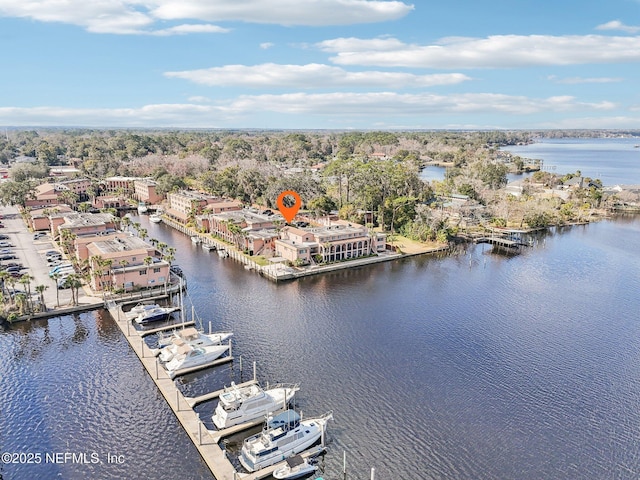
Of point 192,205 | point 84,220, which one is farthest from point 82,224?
point 192,205

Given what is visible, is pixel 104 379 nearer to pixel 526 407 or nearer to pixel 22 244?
pixel 526 407

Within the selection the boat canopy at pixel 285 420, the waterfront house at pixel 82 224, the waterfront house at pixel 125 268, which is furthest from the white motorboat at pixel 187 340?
the waterfront house at pixel 82 224

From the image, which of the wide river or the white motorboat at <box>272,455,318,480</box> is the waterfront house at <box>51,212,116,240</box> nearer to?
the wide river

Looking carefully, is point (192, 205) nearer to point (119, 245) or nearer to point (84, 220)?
point (84, 220)

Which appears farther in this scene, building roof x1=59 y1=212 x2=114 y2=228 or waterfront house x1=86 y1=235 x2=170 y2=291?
building roof x1=59 y1=212 x2=114 y2=228

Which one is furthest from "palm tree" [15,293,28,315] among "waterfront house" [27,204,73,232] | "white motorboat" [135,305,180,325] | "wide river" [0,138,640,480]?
"waterfront house" [27,204,73,232]

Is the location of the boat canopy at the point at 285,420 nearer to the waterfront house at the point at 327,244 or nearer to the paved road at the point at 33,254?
the paved road at the point at 33,254
